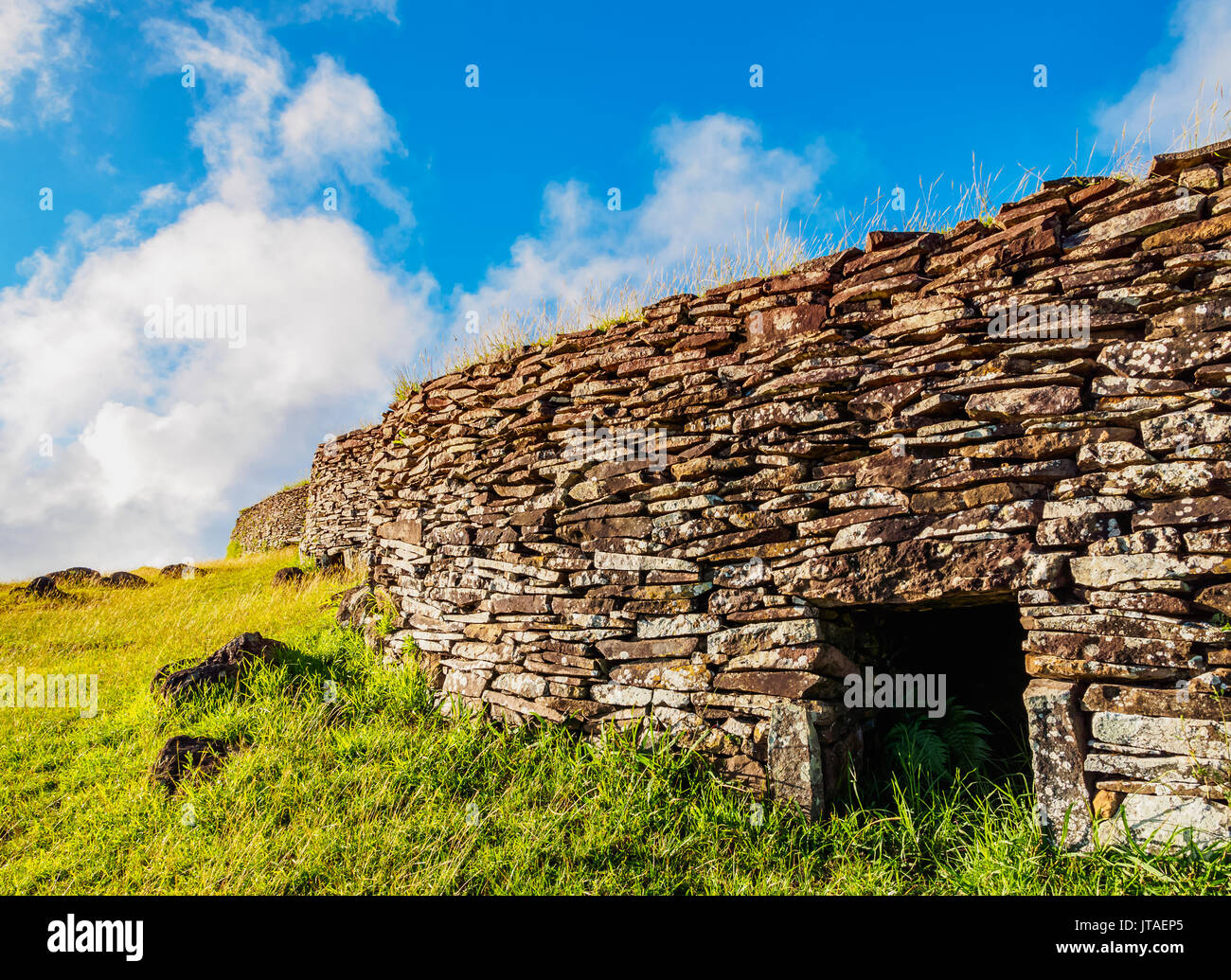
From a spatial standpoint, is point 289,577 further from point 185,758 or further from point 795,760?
point 795,760

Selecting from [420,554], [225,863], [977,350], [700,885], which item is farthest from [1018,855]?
[420,554]

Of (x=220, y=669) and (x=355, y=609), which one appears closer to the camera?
(x=220, y=669)

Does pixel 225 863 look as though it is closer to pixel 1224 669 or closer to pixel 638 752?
pixel 638 752

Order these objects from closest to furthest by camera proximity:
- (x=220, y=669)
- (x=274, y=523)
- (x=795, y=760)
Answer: (x=795, y=760), (x=220, y=669), (x=274, y=523)

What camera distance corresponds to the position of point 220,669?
608cm

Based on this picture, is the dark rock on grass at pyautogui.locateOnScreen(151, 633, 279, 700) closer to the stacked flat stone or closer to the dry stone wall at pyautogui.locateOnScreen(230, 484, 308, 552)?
the stacked flat stone

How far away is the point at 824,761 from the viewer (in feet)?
13.7

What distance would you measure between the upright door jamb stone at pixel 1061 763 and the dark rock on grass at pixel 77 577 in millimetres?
19073

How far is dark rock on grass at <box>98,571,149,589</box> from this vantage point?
15.4 metres

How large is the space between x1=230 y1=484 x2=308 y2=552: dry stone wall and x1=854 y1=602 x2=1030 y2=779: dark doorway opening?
1676 cm

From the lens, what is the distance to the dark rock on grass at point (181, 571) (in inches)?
643

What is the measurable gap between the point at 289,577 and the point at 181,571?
6.12m

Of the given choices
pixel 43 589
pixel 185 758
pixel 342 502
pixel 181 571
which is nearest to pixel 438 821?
pixel 185 758

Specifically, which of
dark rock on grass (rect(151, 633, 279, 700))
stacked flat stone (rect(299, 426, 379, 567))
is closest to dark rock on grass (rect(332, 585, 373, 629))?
dark rock on grass (rect(151, 633, 279, 700))
